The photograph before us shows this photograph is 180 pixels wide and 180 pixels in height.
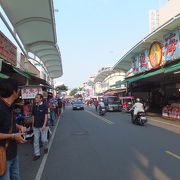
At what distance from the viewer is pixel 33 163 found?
18.2 feet

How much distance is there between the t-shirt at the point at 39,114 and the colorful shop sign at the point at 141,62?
15172 mm

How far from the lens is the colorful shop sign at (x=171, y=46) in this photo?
14.0 meters

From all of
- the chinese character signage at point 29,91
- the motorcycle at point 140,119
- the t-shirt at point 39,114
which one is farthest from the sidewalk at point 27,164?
the motorcycle at point 140,119

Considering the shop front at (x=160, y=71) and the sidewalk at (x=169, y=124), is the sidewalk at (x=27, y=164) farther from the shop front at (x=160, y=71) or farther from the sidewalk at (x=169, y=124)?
the shop front at (x=160, y=71)

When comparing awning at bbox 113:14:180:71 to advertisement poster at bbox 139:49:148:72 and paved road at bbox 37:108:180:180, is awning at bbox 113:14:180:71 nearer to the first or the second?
advertisement poster at bbox 139:49:148:72

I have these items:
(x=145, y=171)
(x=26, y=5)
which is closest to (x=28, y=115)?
(x=145, y=171)

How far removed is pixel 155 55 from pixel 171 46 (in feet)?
7.27

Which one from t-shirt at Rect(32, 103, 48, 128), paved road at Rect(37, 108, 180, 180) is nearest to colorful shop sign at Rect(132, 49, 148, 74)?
paved road at Rect(37, 108, 180, 180)

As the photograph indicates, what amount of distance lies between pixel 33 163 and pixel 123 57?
2122 cm

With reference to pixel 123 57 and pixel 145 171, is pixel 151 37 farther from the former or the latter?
pixel 145 171

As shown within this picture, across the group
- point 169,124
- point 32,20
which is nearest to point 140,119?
point 169,124

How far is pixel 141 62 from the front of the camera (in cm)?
2064

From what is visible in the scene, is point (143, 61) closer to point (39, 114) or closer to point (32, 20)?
point (32, 20)

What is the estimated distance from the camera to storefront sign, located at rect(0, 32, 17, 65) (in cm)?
991
